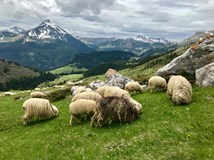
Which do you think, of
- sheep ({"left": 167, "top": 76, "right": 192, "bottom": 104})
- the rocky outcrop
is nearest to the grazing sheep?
sheep ({"left": 167, "top": 76, "right": 192, "bottom": 104})

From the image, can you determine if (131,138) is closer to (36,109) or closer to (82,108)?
(82,108)

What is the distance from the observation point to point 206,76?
3888 centimetres

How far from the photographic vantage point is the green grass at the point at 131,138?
73.0 feet

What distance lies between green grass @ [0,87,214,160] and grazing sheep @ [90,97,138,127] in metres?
0.68

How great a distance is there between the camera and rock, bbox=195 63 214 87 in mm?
38000

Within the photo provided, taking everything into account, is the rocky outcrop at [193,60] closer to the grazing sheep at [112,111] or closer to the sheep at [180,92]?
the sheep at [180,92]

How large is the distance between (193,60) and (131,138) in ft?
78.7

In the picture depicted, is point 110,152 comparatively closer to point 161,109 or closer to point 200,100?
point 161,109

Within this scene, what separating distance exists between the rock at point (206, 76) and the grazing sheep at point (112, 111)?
14501mm

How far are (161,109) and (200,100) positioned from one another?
4592 mm

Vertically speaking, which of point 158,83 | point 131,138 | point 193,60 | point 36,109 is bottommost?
point 36,109

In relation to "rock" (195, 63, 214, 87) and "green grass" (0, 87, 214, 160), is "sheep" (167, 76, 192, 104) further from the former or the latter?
"rock" (195, 63, 214, 87)

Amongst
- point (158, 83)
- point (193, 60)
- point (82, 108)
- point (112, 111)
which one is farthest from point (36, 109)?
point (193, 60)

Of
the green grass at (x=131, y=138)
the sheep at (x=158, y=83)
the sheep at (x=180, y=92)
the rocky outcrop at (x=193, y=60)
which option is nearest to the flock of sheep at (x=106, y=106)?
the sheep at (x=180, y=92)
